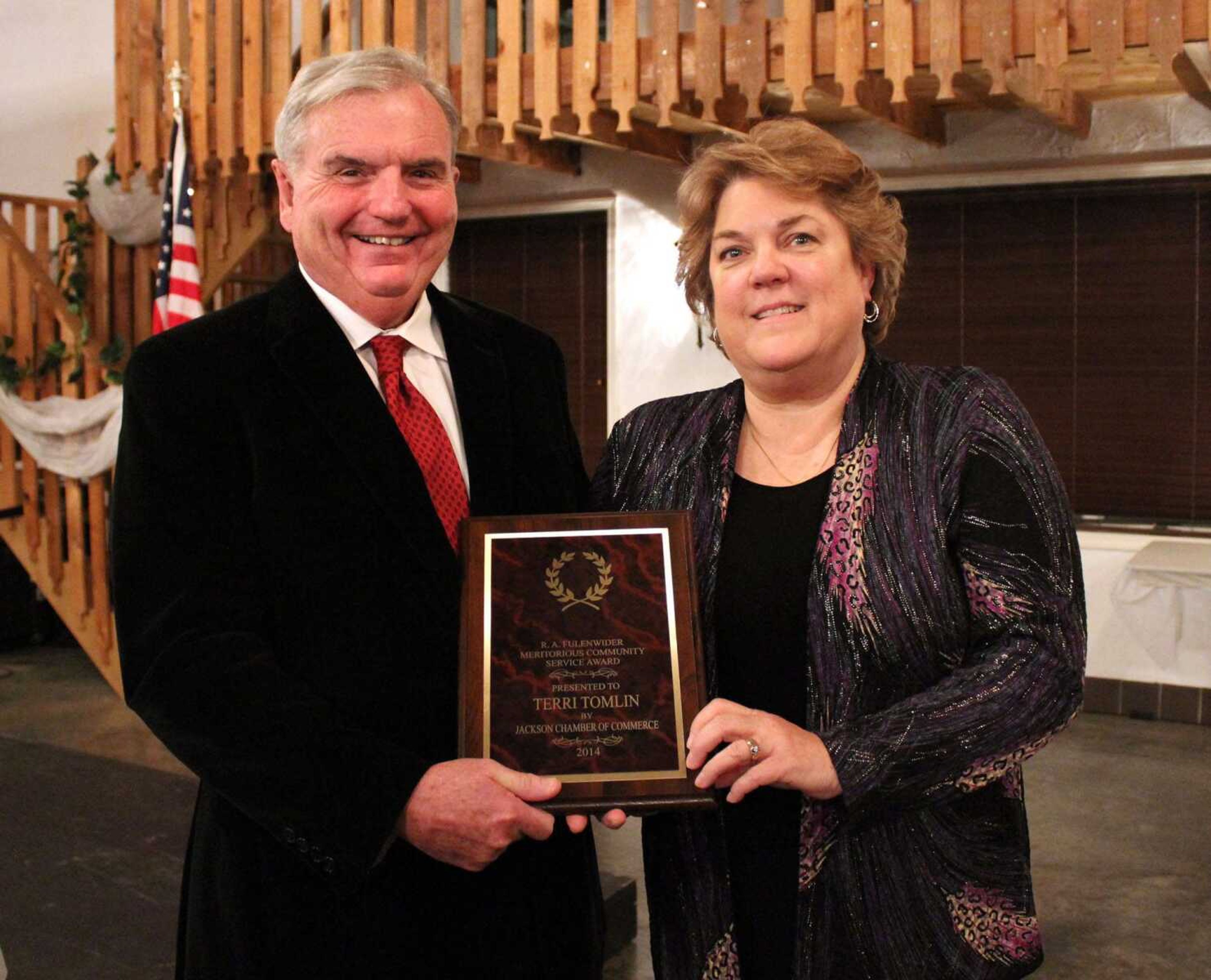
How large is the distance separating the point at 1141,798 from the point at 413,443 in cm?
422

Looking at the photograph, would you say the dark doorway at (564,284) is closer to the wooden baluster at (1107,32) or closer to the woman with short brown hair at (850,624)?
the wooden baluster at (1107,32)

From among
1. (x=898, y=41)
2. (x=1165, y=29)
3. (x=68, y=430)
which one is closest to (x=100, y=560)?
(x=68, y=430)

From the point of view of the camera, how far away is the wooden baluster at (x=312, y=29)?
5.77 m

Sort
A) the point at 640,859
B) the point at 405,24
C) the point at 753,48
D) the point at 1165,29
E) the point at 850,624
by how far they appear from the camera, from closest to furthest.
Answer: the point at 850,624, the point at 1165,29, the point at 640,859, the point at 753,48, the point at 405,24

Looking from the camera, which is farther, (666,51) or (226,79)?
(226,79)

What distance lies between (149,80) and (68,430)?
182 cm

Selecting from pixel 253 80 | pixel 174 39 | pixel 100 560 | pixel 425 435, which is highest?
pixel 174 39

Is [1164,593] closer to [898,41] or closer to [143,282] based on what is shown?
[898,41]

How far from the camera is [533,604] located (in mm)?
1618

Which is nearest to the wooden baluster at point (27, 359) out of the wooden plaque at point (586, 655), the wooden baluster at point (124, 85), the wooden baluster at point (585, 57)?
the wooden baluster at point (124, 85)

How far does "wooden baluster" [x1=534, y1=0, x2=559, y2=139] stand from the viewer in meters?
5.26

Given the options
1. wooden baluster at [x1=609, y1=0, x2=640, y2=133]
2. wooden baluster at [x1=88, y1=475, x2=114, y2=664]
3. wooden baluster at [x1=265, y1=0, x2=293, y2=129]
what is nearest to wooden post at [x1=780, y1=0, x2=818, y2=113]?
wooden baluster at [x1=609, y1=0, x2=640, y2=133]

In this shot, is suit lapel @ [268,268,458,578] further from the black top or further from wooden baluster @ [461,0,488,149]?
wooden baluster @ [461,0,488,149]

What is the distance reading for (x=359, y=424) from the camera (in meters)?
1.66
